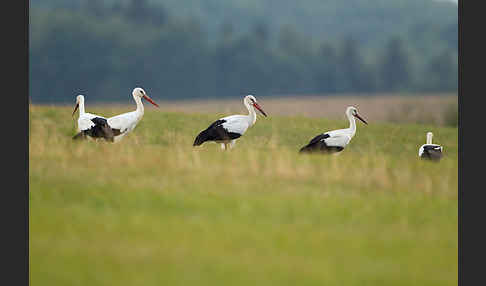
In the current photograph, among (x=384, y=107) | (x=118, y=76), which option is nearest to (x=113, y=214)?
(x=384, y=107)

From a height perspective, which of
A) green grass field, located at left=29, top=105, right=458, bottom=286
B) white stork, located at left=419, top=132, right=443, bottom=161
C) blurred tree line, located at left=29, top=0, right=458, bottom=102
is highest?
blurred tree line, located at left=29, top=0, right=458, bottom=102

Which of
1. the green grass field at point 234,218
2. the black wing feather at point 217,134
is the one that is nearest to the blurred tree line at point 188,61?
the black wing feather at point 217,134

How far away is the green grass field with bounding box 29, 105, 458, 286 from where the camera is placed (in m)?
10.2

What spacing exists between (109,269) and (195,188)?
3.50 m

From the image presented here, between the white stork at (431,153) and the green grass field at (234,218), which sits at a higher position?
the white stork at (431,153)

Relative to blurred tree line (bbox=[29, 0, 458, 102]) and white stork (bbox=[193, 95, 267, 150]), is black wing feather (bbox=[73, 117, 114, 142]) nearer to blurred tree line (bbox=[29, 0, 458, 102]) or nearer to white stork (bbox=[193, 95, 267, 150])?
white stork (bbox=[193, 95, 267, 150])

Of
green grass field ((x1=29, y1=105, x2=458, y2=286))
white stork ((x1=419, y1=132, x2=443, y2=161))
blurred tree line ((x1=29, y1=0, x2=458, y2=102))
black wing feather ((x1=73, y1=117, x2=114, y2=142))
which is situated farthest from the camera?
blurred tree line ((x1=29, y1=0, x2=458, y2=102))

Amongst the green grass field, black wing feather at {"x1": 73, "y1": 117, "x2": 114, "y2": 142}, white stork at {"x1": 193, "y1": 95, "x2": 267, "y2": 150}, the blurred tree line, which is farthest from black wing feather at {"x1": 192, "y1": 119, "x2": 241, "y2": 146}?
the blurred tree line

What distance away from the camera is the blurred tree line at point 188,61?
89.4 metres

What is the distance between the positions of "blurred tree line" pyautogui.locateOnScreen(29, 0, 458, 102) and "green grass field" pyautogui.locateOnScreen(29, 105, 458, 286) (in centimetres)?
7133

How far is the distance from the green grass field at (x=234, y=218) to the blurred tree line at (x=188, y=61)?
71330mm

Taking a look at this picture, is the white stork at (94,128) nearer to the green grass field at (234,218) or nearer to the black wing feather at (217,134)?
the green grass field at (234,218)

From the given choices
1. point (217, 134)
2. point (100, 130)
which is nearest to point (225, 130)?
point (217, 134)

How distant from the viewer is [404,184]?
14.6m
